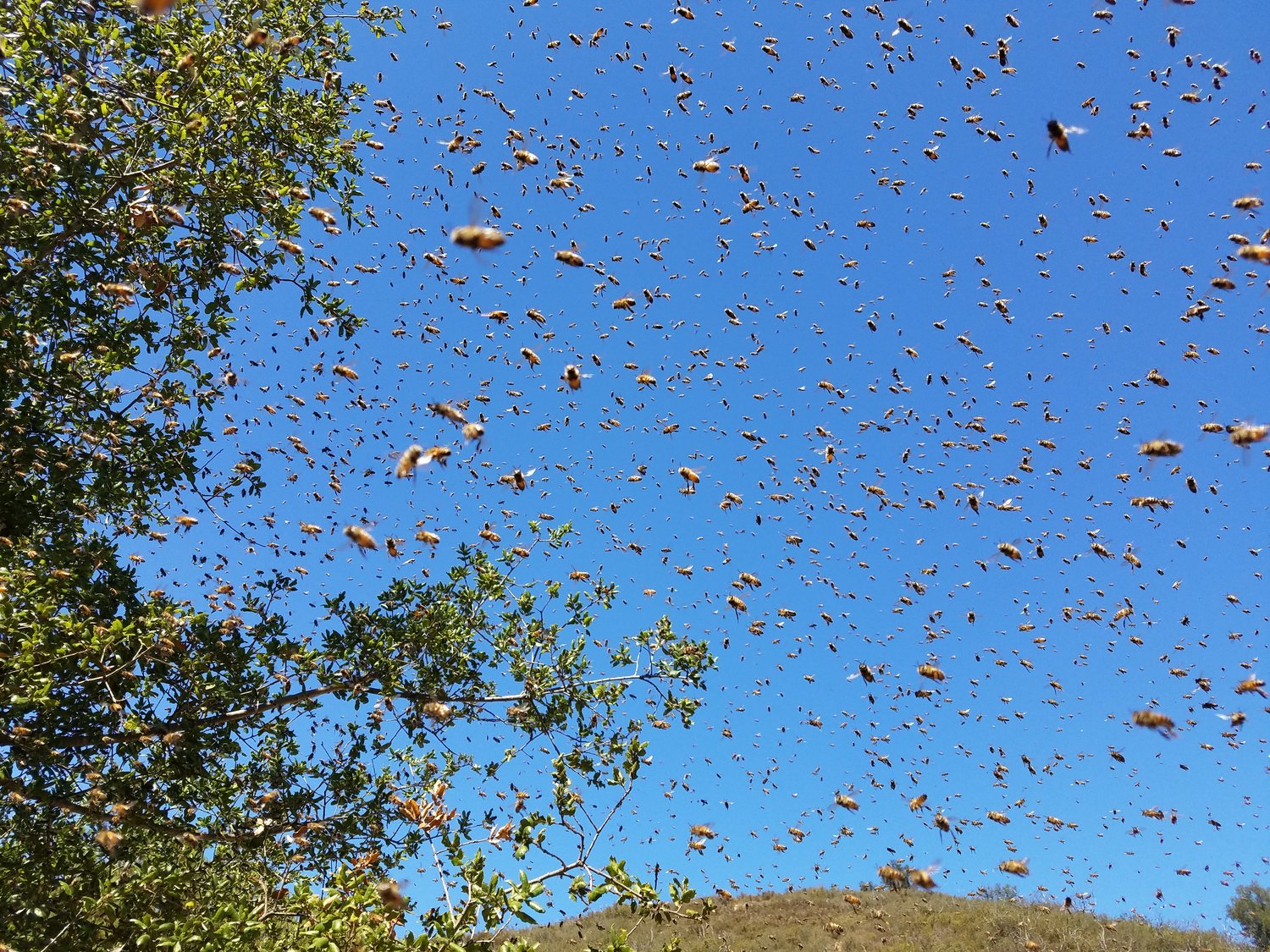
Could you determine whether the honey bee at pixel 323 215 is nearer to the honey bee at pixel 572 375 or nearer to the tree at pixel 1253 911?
the honey bee at pixel 572 375

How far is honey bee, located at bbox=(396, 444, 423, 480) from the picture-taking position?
7.63m

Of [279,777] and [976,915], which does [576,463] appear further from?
[976,915]

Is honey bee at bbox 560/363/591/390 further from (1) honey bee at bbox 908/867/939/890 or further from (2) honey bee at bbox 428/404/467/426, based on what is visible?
(1) honey bee at bbox 908/867/939/890

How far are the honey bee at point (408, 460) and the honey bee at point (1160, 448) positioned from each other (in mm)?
10418

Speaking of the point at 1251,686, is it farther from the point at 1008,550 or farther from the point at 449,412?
the point at 449,412

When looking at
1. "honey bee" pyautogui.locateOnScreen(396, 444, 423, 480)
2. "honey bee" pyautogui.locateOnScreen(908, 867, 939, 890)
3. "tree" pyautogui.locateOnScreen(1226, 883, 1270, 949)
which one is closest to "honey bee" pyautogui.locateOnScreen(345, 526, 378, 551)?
"honey bee" pyautogui.locateOnScreen(396, 444, 423, 480)

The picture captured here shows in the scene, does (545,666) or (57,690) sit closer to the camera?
(57,690)

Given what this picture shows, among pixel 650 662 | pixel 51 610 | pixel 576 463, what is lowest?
pixel 650 662

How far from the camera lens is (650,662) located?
29.5 feet

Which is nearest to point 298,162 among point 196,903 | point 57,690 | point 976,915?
point 57,690

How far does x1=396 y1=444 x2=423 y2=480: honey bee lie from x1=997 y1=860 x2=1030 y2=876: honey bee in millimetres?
12187

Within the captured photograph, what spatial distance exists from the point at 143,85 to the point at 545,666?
8450 millimetres

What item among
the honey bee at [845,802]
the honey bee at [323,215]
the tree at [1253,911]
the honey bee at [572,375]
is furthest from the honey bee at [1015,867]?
the tree at [1253,911]

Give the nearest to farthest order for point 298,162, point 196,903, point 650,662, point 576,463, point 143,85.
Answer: point 196,903
point 143,85
point 650,662
point 298,162
point 576,463
